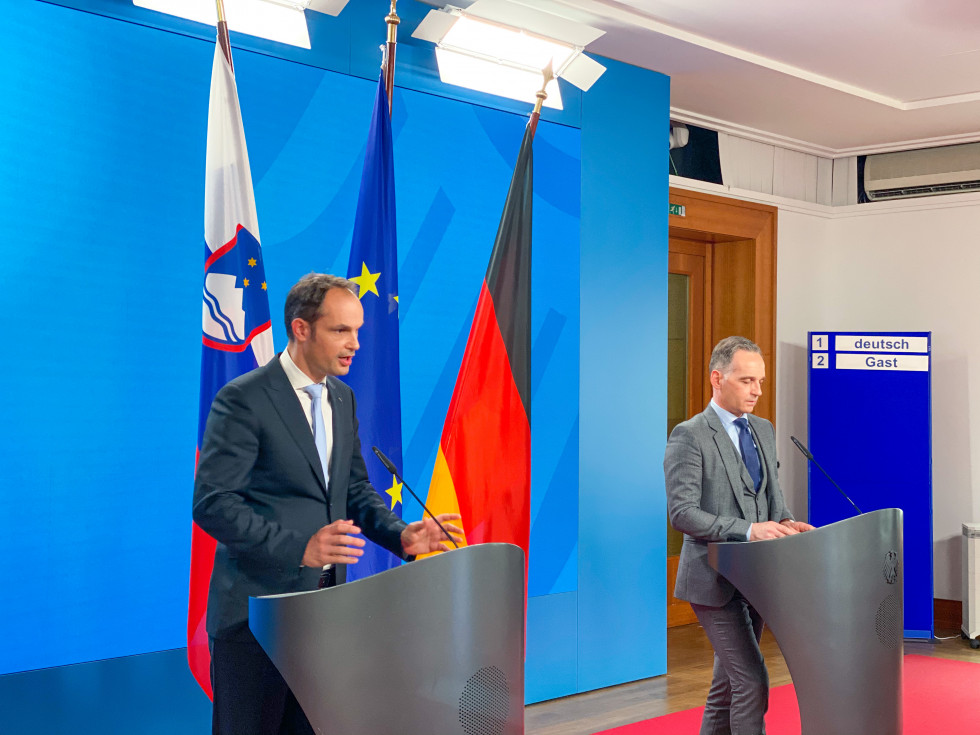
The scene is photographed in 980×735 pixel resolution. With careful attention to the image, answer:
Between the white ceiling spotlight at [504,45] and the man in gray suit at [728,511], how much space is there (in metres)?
1.41

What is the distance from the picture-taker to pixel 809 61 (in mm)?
4789

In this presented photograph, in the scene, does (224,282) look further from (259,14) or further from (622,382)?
(622,382)

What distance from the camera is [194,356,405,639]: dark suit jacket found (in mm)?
1942

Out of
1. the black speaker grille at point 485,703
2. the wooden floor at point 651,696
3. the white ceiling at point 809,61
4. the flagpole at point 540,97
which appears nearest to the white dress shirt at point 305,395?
the black speaker grille at point 485,703

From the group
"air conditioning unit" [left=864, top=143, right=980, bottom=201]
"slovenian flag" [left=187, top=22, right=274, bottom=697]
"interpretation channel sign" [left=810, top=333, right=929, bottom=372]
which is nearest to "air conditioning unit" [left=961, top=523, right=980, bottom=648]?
"interpretation channel sign" [left=810, top=333, right=929, bottom=372]

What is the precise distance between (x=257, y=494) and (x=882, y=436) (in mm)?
4563

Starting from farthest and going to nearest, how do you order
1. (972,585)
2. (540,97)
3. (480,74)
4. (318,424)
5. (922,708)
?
(972,585), (922,708), (480,74), (540,97), (318,424)

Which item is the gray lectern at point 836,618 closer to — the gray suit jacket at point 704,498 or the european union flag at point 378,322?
the gray suit jacket at point 704,498

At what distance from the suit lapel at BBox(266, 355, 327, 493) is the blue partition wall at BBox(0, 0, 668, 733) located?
1.26m

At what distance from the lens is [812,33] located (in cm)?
439

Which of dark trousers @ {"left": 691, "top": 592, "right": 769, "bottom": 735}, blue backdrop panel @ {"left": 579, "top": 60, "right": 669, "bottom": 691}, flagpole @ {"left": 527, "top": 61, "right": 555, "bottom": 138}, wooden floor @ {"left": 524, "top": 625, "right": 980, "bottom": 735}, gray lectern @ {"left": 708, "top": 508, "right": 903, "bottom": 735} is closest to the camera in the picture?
gray lectern @ {"left": 708, "top": 508, "right": 903, "bottom": 735}

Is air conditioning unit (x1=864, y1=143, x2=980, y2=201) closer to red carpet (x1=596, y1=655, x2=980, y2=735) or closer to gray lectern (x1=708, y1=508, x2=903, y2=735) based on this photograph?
red carpet (x1=596, y1=655, x2=980, y2=735)

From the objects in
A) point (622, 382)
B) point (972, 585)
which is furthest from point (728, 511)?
point (972, 585)

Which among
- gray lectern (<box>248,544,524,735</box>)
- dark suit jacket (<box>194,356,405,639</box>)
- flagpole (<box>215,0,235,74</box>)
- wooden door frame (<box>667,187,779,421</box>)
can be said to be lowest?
gray lectern (<box>248,544,524,735</box>)
